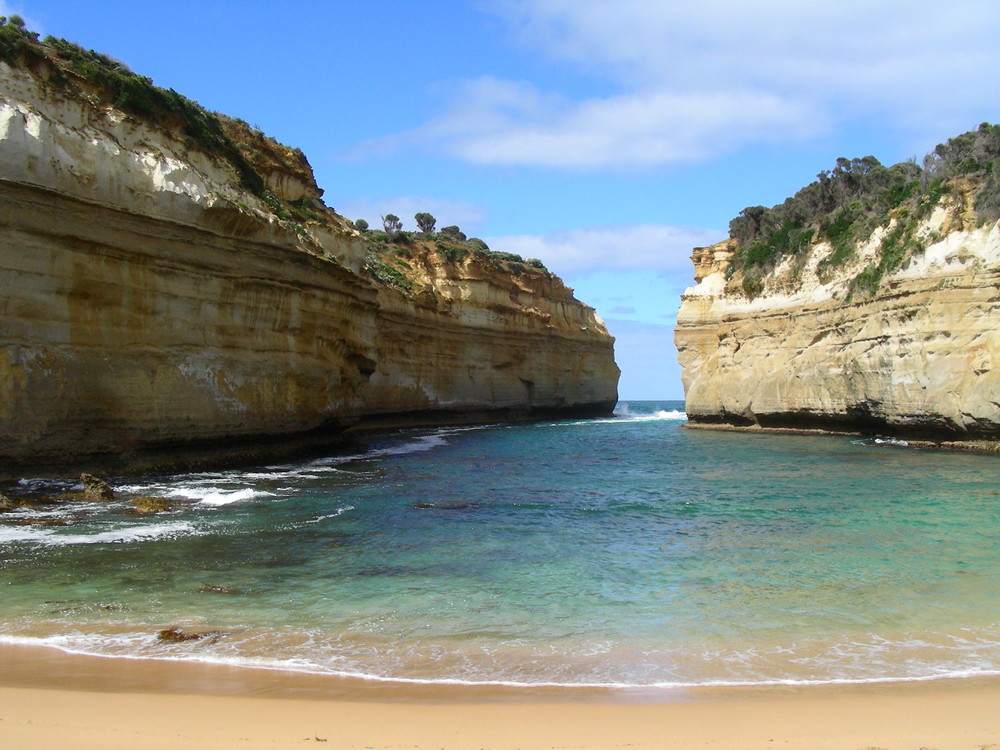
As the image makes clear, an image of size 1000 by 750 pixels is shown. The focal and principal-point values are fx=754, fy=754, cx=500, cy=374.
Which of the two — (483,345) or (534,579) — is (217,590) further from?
(483,345)

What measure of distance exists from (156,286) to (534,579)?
35.1 feet

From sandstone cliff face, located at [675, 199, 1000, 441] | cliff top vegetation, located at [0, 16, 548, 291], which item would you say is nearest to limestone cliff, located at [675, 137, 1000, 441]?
sandstone cliff face, located at [675, 199, 1000, 441]

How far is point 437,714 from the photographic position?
455cm

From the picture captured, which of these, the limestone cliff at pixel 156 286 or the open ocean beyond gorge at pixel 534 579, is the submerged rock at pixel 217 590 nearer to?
the open ocean beyond gorge at pixel 534 579

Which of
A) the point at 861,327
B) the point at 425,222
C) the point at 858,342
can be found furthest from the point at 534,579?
the point at 425,222

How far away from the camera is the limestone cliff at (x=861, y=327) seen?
66.2 ft

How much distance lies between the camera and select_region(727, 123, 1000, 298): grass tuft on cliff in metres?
23.0

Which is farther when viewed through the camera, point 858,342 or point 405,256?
point 405,256

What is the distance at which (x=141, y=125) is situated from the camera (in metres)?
15.6

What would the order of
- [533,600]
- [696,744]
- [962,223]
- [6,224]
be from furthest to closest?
[962,223], [6,224], [533,600], [696,744]

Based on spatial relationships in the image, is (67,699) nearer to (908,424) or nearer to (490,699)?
(490,699)

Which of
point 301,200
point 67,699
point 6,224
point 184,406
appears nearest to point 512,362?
point 301,200

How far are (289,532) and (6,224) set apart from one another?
7.29m

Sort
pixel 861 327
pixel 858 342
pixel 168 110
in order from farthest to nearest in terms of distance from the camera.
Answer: pixel 861 327 → pixel 858 342 → pixel 168 110
